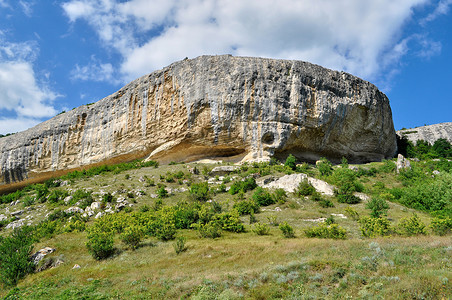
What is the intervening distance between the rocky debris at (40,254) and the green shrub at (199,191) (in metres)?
10.2

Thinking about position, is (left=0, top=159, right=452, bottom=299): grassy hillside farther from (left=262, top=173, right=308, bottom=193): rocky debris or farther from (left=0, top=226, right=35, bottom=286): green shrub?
(left=262, top=173, right=308, bottom=193): rocky debris

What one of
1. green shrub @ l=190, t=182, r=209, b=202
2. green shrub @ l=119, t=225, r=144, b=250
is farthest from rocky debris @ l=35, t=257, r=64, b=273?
green shrub @ l=190, t=182, r=209, b=202

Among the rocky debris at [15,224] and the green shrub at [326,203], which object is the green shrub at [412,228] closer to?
the green shrub at [326,203]

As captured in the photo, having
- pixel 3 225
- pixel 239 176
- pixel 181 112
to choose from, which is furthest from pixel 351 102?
pixel 3 225

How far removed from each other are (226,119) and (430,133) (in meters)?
35.3

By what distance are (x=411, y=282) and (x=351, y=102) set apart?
26562 mm

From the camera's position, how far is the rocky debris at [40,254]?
11961mm

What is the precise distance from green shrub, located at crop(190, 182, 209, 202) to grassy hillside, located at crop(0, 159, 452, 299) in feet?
0.24

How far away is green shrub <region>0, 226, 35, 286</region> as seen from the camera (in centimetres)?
1094

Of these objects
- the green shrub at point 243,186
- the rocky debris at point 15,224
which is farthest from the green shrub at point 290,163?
the rocky debris at point 15,224

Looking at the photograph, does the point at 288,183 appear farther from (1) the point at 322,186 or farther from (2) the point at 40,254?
(2) the point at 40,254

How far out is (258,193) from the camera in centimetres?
2097

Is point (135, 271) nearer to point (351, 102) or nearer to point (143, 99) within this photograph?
point (143, 99)

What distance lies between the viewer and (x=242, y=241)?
12.4 metres
